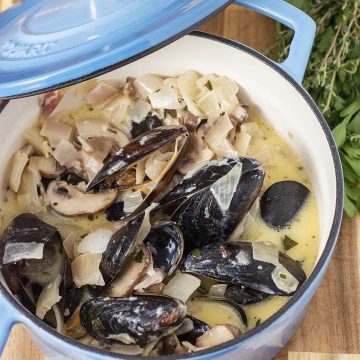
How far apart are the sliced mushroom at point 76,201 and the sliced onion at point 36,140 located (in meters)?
0.14

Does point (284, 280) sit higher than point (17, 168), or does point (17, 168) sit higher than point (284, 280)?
point (17, 168)

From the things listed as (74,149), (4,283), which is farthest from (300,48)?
(4,283)

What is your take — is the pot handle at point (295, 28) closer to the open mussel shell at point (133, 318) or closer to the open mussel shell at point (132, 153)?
the open mussel shell at point (132, 153)

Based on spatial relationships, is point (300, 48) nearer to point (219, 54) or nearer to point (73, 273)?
point (219, 54)

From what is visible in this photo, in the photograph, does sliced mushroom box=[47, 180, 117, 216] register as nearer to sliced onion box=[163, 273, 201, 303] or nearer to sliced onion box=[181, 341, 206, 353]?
sliced onion box=[163, 273, 201, 303]

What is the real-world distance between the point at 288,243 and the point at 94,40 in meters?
0.57

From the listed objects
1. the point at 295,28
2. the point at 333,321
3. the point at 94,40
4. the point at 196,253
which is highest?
the point at 94,40

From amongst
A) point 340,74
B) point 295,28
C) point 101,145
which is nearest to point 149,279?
point 101,145

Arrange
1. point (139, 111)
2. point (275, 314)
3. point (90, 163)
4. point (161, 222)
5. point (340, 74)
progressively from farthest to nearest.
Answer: point (340, 74) < point (139, 111) < point (90, 163) < point (161, 222) < point (275, 314)

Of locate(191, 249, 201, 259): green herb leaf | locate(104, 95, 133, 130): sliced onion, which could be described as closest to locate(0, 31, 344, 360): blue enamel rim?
locate(191, 249, 201, 259): green herb leaf

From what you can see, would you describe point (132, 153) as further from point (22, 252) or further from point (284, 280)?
point (284, 280)

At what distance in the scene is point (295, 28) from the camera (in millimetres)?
1623

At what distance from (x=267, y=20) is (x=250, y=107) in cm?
42

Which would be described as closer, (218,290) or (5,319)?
(5,319)
